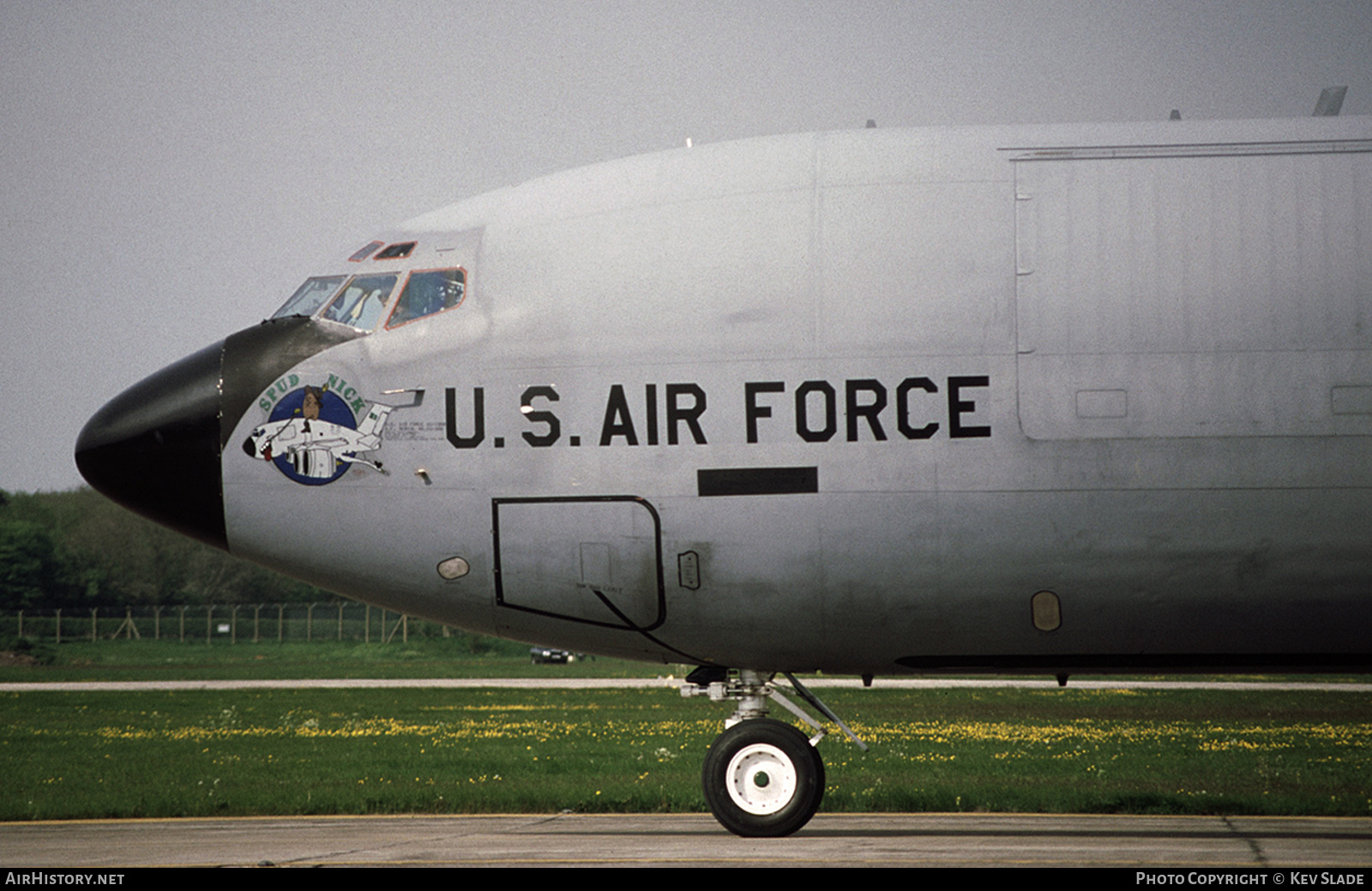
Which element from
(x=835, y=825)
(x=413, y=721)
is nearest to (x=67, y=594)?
(x=413, y=721)

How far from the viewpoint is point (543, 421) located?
29.9 ft

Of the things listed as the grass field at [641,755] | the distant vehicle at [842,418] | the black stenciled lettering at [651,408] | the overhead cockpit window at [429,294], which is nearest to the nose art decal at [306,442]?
the distant vehicle at [842,418]

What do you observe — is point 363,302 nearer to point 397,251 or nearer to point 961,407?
point 397,251

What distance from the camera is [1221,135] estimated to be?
9.05 m

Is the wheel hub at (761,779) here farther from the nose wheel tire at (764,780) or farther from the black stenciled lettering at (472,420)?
the black stenciled lettering at (472,420)

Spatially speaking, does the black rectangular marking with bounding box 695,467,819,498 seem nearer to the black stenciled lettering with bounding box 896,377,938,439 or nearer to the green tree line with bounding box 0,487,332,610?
the black stenciled lettering with bounding box 896,377,938,439

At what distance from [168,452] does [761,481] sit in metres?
4.02

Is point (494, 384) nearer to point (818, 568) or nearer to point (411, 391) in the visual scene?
point (411, 391)

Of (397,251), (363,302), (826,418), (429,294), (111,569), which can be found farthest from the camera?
(111,569)

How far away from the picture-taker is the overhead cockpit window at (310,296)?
387 inches

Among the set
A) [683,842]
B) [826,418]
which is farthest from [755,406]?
[683,842]

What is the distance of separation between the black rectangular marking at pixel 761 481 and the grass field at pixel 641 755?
6871 millimetres

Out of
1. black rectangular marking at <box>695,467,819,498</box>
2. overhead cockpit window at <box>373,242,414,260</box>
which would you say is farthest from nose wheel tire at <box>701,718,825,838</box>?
overhead cockpit window at <box>373,242,414,260</box>

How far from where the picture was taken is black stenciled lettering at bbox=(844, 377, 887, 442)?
8.79 m
